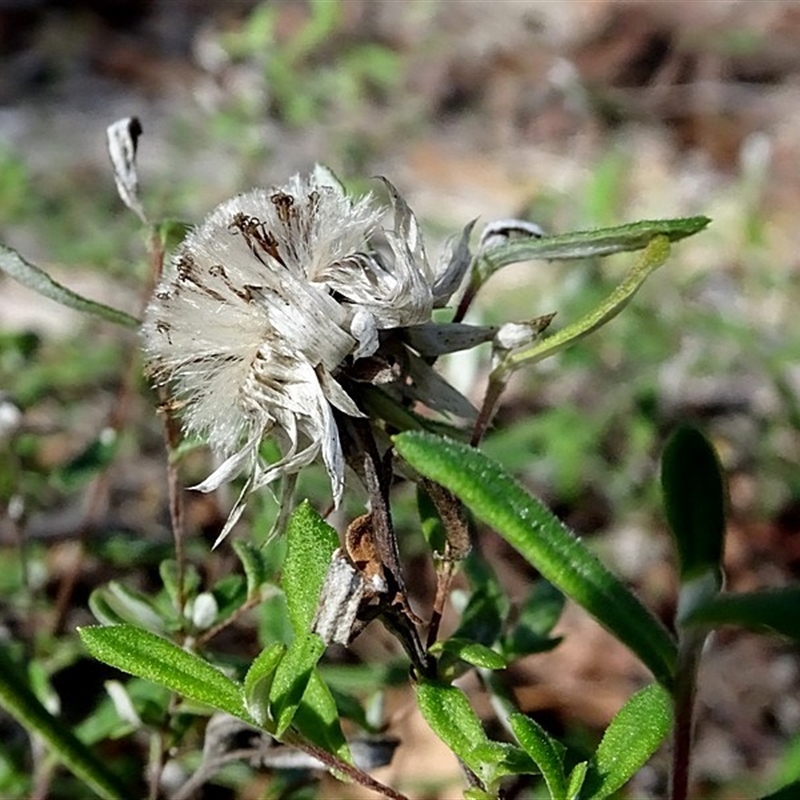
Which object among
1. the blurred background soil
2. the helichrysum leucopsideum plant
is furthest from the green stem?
the blurred background soil

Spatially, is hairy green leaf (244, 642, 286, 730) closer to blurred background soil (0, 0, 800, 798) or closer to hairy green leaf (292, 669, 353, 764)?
hairy green leaf (292, 669, 353, 764)

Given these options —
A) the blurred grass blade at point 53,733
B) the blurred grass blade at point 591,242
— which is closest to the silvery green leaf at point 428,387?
the blurred grass blade at point 591,242

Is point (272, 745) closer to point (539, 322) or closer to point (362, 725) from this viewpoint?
point (362, 725)

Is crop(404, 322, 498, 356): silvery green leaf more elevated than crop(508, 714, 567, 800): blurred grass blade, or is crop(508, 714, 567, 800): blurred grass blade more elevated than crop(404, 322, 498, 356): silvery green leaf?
crop(404, 322, 498, 356): silvery green leaf

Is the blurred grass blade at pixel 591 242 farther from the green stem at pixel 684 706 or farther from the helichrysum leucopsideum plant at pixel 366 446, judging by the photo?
the green stem at pixel 684 706

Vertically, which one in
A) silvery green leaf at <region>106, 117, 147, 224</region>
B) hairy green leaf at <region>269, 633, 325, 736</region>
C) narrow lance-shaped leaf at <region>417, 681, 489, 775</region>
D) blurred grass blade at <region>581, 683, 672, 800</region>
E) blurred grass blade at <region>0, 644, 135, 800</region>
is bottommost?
blurred grass blade at <region>0, 644, 135, 800</region>

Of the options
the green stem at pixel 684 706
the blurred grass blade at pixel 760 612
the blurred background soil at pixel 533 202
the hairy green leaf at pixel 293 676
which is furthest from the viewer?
the blurred background soil at pixel 533 202
